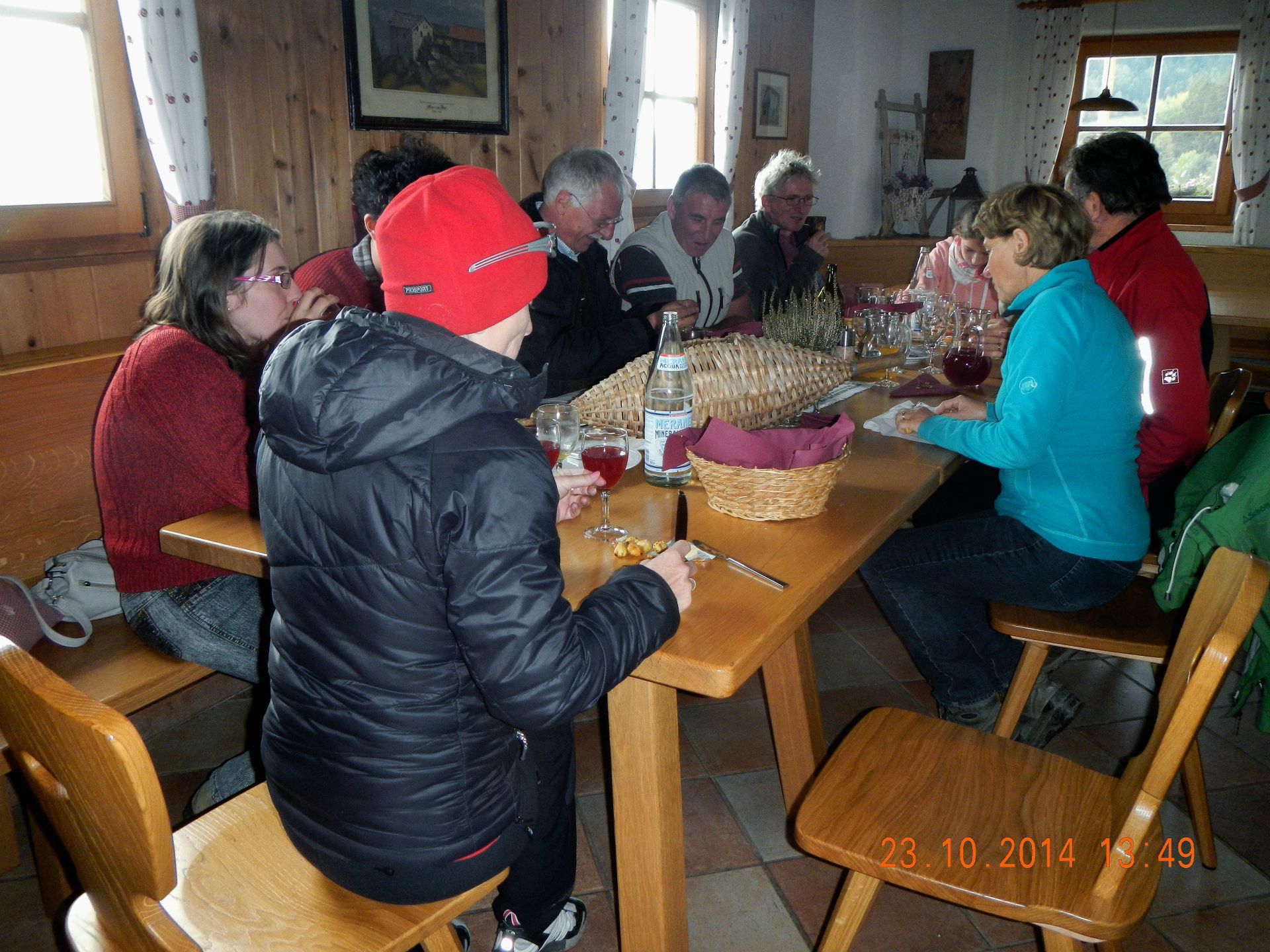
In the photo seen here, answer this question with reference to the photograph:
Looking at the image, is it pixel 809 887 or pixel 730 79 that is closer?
pixel 809 887

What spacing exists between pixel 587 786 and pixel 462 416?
1396 millimetres

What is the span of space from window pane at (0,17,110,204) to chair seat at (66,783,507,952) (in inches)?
80.4

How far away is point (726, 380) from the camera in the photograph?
172cm

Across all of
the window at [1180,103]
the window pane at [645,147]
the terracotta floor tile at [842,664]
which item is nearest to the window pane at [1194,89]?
the window at [1180,103]

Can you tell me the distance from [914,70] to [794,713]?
6.34 meters

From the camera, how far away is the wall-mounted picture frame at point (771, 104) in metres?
5.84

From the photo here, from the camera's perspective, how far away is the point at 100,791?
85cm

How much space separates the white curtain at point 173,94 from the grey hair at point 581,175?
3.40 feet

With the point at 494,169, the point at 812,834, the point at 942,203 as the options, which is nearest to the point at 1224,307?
the point at 942,203

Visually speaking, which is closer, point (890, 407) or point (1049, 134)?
point (890, 407)

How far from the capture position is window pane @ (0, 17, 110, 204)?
95.1 inches

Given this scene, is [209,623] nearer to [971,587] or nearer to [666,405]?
[666,405]

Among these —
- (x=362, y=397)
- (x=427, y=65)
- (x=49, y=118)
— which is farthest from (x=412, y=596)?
(x=427, y=65)

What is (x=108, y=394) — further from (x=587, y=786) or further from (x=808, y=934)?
(x=808, y=934)
